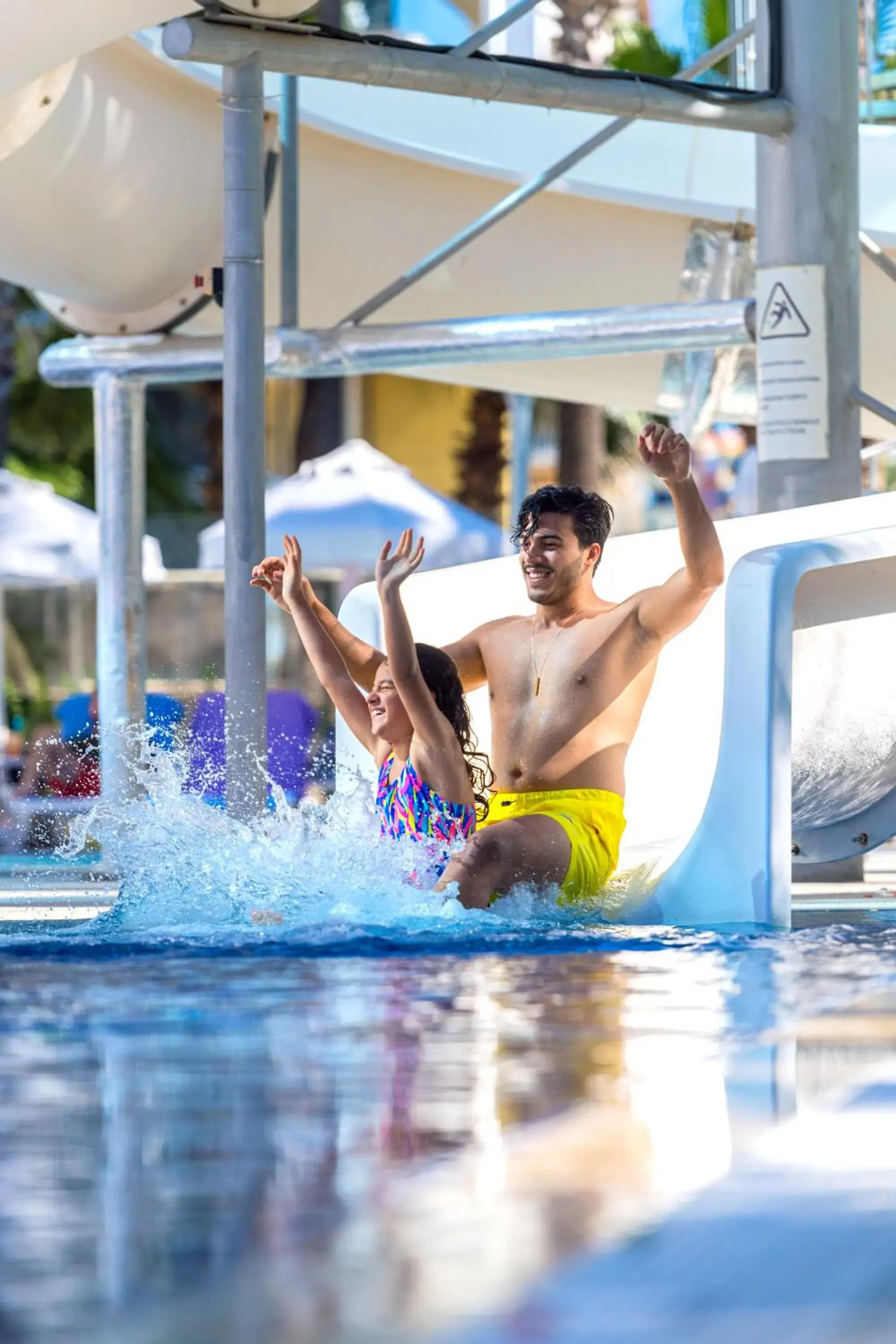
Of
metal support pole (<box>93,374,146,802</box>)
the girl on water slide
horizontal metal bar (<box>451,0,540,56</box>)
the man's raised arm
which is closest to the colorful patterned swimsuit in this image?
the girl on water slide

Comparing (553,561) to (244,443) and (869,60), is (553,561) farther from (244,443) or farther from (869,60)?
(869,60)

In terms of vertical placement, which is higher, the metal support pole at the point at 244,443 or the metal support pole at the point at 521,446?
the metal support pole at the point at 521,446

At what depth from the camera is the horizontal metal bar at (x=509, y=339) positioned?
28.5 ft

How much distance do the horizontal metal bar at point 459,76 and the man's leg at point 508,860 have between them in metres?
2.33

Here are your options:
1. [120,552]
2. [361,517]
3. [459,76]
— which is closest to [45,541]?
[361,517]

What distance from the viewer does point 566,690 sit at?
20.5ft

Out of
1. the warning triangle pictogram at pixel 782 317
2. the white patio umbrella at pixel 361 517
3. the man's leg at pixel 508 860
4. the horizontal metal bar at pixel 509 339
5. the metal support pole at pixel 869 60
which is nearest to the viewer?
the man's leg at pixel 508 860

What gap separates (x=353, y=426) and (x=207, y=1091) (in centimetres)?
2675

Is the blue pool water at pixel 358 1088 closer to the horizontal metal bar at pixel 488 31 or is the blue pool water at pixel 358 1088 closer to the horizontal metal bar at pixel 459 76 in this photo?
the horizontal metal bar at pixel 459 76

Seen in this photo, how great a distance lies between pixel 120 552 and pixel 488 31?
330 cm

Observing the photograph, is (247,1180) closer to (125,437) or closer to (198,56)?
(198,56)

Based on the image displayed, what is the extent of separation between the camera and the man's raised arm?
564 cm

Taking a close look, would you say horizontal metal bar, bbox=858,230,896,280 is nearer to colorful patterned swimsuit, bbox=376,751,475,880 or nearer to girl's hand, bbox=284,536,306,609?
girl's hand, bbox=284,536,306,609

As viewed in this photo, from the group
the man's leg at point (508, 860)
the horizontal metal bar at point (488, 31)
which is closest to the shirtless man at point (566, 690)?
the man's leg at point (508, 860)
